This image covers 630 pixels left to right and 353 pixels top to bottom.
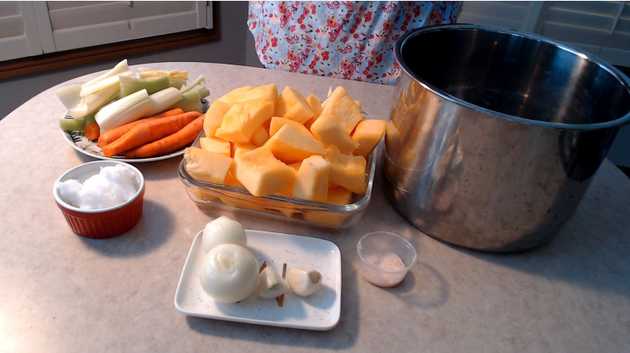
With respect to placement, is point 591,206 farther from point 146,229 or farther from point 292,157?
point 146,229

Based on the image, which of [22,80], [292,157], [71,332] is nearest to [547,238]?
[292,157]

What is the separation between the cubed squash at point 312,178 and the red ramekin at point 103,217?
0.24 metres

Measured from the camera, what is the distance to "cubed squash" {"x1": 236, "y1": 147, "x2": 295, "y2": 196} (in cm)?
68

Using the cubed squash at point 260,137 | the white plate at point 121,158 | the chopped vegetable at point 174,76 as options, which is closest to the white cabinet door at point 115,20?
the chopped vegetable at point 174,76

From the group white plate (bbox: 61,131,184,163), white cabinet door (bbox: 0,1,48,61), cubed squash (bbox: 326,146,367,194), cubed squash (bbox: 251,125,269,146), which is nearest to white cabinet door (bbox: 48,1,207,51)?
white cabinet door (bbox: 0,1,48,61)

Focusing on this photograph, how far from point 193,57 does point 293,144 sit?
1.62 metres

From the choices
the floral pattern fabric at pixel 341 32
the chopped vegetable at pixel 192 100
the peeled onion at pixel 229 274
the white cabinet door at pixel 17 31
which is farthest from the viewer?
the white cabinet door at pixel 17 31

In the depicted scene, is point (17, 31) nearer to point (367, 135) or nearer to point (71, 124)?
point (71, 124)

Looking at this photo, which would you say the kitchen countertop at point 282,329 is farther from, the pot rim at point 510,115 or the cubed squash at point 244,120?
the pot rim at point 510,115

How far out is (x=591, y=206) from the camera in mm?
897

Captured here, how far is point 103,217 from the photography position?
692 millimetres

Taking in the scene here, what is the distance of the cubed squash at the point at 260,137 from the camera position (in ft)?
2.49

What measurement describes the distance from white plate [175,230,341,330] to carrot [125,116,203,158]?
228 mm

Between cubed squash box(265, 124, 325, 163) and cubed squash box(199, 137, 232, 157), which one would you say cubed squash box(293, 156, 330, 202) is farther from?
cubed squash box(199, 137, 232, 157)
